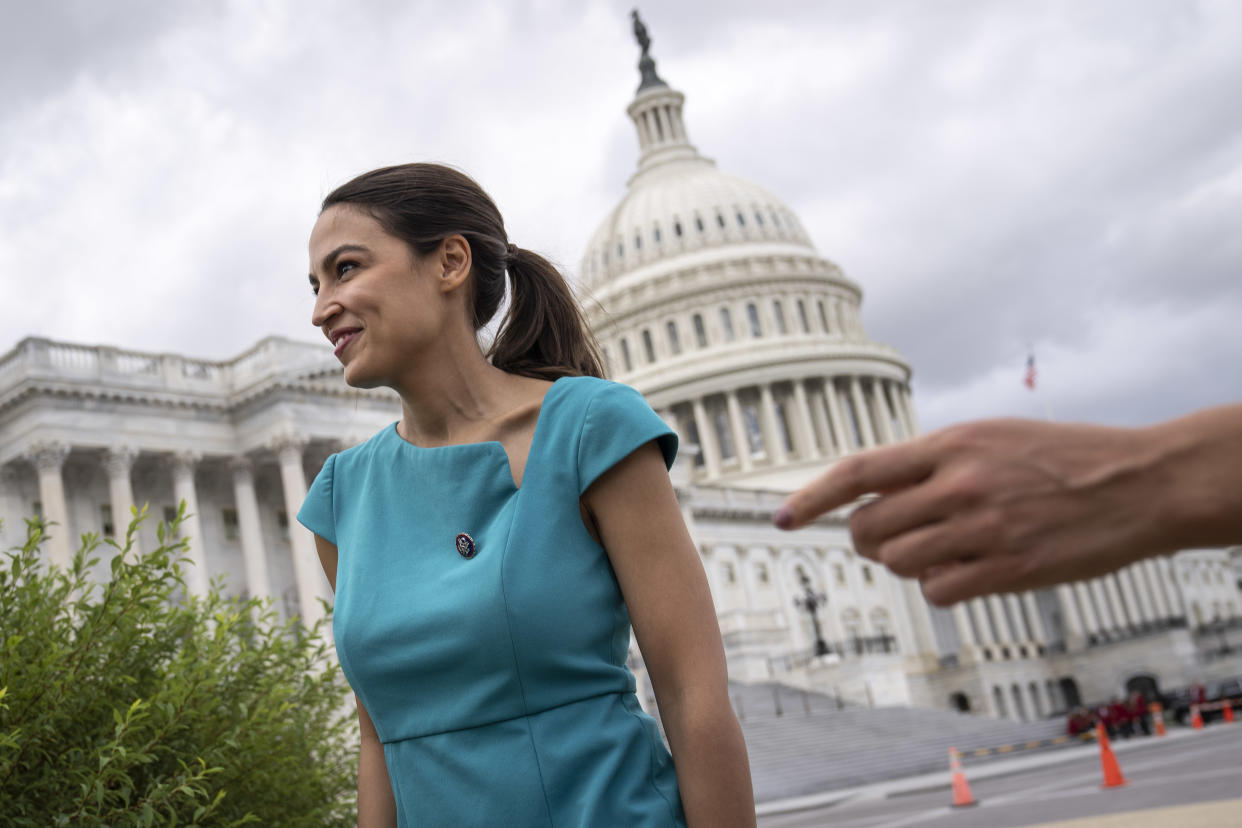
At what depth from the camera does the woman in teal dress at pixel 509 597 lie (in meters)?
2.41

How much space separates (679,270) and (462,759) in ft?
316

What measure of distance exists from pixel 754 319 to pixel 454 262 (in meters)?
94.6

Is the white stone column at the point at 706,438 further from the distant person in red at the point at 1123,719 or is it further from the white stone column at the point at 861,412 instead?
the distant person in red at the point at 1123,719

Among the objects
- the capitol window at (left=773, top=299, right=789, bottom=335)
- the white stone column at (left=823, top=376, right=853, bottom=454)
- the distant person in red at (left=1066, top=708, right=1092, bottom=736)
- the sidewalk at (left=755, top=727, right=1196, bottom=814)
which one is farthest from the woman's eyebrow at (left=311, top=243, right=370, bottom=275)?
the capitol window at (left=773, top=299, right=789, bottom=335)

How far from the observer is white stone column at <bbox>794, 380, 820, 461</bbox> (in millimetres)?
89375

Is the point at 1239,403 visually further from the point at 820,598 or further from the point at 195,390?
the point at 820,598

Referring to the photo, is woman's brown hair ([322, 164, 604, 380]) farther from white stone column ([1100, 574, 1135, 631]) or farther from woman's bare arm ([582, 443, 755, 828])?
white stone column ([1100, 574, 1135, 631])

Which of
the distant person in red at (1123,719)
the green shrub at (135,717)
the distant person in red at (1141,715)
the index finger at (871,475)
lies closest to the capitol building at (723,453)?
Result: the distant person in red at (1141,715)

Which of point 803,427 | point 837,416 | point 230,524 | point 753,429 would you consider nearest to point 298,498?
point 230,524

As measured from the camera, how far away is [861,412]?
93875 millimetres

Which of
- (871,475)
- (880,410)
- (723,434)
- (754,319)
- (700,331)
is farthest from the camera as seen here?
(754,319)

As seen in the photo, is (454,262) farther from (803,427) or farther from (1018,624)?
(1018,624)

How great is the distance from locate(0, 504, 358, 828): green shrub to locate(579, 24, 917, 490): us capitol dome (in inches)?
3068

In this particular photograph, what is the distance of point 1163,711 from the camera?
4478 centimetres
